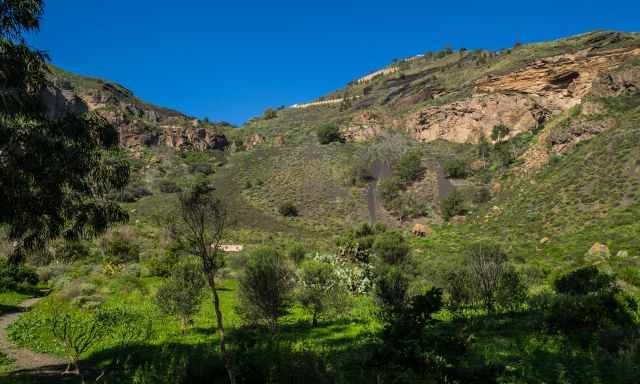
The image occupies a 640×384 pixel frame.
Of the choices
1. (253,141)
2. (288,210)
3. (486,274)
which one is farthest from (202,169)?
(486,274)

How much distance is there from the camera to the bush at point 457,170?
63969 millimetres

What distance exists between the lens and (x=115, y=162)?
434 inches

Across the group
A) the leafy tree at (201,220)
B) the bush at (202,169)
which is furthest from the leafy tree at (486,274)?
the bush at (202,169)

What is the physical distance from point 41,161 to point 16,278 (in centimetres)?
2513

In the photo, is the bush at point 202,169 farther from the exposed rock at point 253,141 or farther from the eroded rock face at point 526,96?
the eroded rock face at point 526,96

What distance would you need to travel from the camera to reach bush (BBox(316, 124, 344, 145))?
83.9 m

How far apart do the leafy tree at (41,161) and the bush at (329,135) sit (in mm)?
73705

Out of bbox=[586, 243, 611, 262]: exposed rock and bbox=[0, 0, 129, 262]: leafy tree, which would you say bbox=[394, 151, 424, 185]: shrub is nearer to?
bbox=[586, 243, 611, 262]: exposed rock

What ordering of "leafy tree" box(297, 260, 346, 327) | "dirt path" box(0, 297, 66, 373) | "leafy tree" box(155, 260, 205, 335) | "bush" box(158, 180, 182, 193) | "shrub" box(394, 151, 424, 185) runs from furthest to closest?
1. "bush" box(158, 180, 182, 193)
2. "shrub" box(394, 151, 424, 185)
3. "leafy tree" box(297, 260, 346, 327)
4. "leafy tree" box(155, 260, 205, 335)
5. "dirt path" box(0, 297, 66, 373)

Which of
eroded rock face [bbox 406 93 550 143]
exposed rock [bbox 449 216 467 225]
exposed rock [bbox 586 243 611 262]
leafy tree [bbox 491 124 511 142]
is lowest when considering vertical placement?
exposed rock [bbox 586 243 611 262]

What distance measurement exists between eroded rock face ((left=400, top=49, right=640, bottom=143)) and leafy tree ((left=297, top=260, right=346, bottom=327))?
57.3m

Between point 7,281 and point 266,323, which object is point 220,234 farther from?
point 7,281

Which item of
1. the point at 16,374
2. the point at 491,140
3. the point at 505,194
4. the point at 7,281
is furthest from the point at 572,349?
the point at 491,140

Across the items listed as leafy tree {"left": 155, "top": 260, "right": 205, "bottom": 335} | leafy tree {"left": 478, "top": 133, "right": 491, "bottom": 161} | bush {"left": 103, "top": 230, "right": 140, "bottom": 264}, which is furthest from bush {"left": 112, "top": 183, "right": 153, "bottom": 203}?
leafy tree {"left": 478, "top": 133, "right": 491, "bottom": 161}
